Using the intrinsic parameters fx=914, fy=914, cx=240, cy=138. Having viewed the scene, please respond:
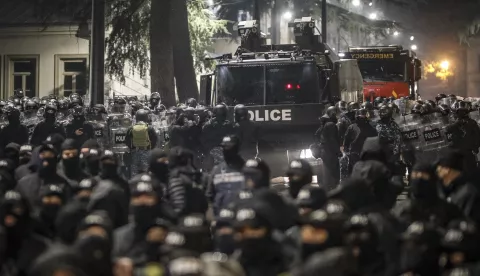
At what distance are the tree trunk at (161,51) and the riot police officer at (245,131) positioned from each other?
34.5 ft

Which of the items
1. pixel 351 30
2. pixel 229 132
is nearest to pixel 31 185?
pixel 229 132

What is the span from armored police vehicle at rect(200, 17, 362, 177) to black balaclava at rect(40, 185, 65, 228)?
814cm

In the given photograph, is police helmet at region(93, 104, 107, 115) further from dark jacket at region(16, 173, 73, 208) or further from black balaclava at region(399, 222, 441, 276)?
black balaclava at region(399, 222, 441, 276)

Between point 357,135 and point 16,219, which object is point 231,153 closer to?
point 16,219

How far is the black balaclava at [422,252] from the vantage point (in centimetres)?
688

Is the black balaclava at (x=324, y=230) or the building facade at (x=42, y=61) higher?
the building facade at (x=42, y=61)

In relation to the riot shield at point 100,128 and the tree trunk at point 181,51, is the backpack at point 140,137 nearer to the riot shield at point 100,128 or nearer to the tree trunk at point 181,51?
the riot shield at point 100,128

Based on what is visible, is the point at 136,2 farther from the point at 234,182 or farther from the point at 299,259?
the point at 299,259

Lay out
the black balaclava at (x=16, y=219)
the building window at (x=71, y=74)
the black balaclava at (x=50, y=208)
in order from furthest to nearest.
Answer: the building window at (x=71, y=74) < the black balaclava at (x=50, y=208) < the black balaclava at (x=16, y=219)

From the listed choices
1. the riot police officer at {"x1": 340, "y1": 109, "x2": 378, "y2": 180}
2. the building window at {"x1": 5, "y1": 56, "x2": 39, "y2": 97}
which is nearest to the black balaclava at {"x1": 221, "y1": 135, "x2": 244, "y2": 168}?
the riot police officer at {"x1": 340, "y1": 109, "x2": 378, "y2": 180}

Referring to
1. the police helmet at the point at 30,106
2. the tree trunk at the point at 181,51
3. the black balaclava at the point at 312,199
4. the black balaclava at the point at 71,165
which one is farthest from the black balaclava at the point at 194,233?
the tree trunk at the point at 181,51

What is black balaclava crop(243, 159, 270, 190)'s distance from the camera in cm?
981

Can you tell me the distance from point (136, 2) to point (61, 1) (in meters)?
2.34

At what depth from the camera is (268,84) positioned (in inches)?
683
